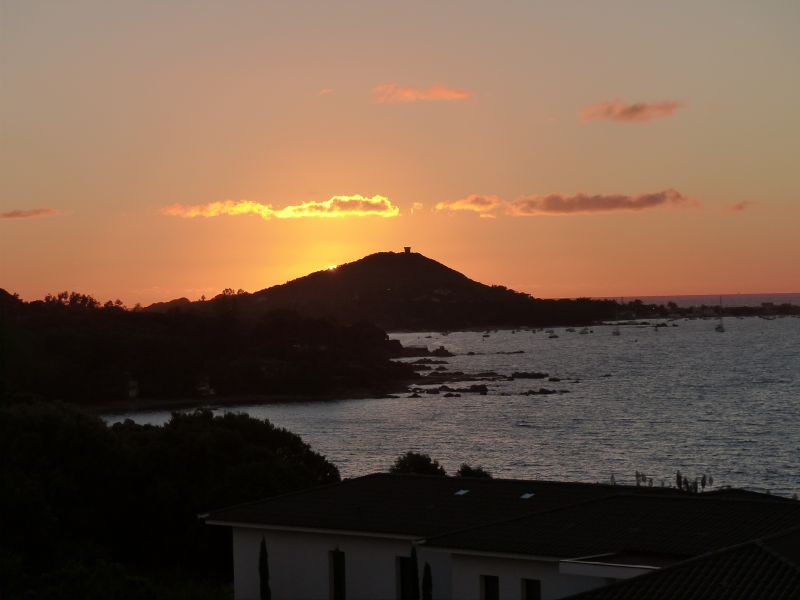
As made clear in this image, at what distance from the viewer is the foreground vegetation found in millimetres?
29175

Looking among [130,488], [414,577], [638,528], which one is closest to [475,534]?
[414,577]

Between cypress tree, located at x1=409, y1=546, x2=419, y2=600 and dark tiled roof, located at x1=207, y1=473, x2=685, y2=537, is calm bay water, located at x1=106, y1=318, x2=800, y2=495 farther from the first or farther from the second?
cypress tree, located at x1=409, y1=546, x2=419, y2=600

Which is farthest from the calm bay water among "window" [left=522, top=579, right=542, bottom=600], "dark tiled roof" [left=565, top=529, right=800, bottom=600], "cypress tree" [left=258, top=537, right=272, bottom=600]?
"dark tiled roof" [left=565, top=529, right=800, bottom=600]

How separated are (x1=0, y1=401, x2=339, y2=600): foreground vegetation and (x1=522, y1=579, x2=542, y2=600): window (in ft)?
31.8

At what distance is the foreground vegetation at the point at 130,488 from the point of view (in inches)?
1149

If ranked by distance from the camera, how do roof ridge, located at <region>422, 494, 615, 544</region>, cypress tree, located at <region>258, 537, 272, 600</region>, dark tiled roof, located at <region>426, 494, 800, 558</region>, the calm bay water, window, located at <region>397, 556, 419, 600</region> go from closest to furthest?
dark tiled roof, located at <region>426, 494, 800, 558</region>
roof ridge, located at <region>422, 494, 615, 544</region>
window, located at <region>397, 556, 419, 600</region>
cypress tree, located at <region>258, 537, 272, 600</region>
the calm bay water

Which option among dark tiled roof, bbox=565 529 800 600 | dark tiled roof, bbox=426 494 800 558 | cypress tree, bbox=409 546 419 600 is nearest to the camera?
dark tiled roof, bbox=565 529 800 600

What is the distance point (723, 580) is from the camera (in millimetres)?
12719

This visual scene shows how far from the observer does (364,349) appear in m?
153

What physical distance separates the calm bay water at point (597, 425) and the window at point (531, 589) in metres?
36.7

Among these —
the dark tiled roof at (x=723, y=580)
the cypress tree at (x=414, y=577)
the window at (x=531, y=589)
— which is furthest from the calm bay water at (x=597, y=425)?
the dark tiled roof at (x=723, y=580)

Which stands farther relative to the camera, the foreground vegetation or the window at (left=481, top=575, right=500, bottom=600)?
the foreground vegetation

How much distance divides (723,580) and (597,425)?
72545mm

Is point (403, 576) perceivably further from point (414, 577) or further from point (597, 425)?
point (597, 425)
